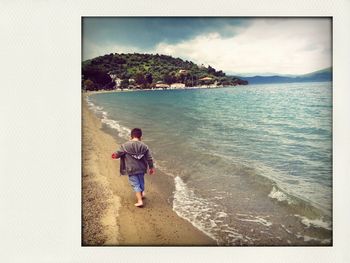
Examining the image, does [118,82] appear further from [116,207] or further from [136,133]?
[116,207]

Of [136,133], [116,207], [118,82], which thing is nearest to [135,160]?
[136,133]

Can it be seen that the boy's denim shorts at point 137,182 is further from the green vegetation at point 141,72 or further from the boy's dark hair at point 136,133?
the green vegetation at point 141,72

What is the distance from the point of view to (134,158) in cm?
300

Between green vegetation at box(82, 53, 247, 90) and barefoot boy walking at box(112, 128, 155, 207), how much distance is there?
0.49 m

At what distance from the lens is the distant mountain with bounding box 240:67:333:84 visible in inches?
117

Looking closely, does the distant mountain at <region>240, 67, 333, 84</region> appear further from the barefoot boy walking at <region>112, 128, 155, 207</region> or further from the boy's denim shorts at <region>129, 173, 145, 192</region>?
the boy's denim shorts at <region>129, 173, 145, 192</region>

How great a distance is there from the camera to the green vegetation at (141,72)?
3.01 m

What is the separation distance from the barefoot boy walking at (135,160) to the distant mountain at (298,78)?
103 centimetres

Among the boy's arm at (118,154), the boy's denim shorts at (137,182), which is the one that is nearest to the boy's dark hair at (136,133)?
the boy's arm at (118,154)
